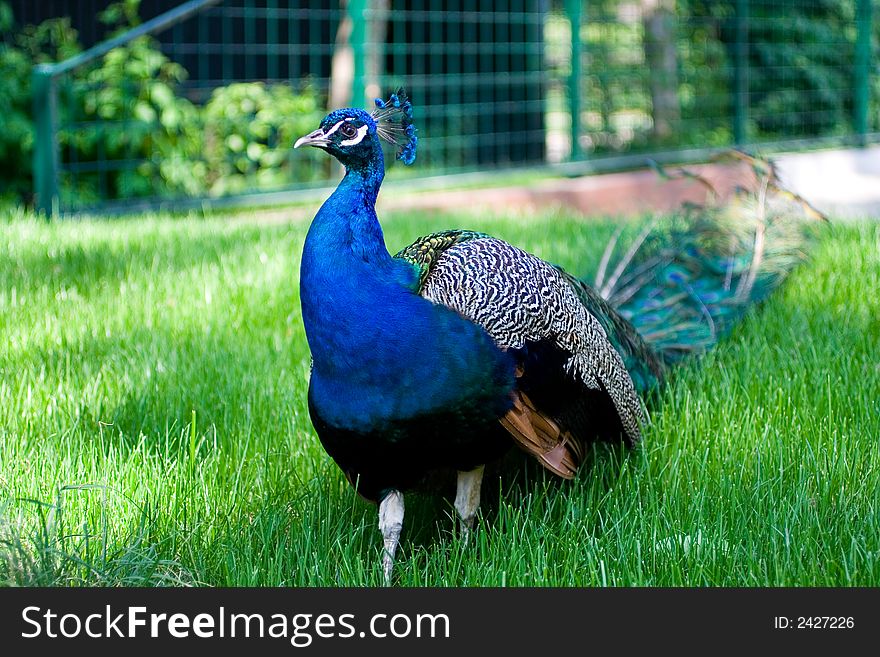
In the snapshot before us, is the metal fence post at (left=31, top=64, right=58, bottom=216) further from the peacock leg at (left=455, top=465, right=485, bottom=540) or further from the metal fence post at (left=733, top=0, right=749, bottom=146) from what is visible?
the metal fence post at (left=733, top=0, right=749, bottom=146)

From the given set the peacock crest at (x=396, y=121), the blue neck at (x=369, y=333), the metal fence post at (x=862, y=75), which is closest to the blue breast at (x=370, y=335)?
the blue neck at (x=369, y=333)

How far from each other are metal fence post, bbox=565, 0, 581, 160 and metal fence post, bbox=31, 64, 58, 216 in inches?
168

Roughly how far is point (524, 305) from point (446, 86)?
7.51 meters

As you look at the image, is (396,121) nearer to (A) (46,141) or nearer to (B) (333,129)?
(B) (333,129)

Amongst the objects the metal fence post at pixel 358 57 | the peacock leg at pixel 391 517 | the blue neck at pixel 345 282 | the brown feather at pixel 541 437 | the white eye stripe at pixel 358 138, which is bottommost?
the peacock leg at pixel 391 517

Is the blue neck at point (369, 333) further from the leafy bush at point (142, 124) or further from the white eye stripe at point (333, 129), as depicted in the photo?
the leafy bush at point (142, 124)

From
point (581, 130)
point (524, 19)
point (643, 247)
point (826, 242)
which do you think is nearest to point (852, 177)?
point (581, 130)

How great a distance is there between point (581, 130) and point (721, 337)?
18.0ft

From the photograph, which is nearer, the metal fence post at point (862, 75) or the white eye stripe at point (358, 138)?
the white eye stripe at point (358, 138)

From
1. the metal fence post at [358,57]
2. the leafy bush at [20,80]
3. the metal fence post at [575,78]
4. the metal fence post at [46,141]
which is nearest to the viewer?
the metal fence post at [46,141]

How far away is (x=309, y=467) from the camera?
3.36 m

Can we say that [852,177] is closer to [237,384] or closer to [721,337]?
[721,337]

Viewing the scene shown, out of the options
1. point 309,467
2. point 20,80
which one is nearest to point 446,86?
point 20,80

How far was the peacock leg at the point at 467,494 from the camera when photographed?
3025mm
